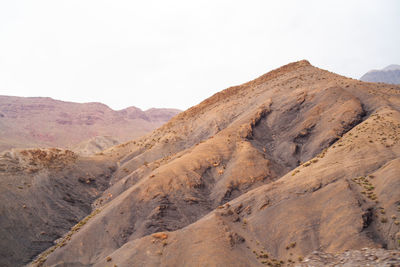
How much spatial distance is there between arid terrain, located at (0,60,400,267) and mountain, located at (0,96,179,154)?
75.6m

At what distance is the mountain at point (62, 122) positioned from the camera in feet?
402

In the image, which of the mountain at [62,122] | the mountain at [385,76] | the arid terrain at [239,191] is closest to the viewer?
the arid terrain at [239,191]

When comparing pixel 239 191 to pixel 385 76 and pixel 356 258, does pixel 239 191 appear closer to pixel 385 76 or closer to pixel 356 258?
pixel 356 258

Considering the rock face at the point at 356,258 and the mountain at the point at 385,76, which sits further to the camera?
the mountain at the point at 385,76

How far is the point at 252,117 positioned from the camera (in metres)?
38.8

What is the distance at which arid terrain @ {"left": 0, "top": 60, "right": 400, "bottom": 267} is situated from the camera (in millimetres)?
18484

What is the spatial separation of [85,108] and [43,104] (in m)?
21.1

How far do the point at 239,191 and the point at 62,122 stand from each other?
134720 millimetres

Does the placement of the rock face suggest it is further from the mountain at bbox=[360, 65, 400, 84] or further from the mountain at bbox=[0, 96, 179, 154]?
the mountain at bbox=[360, 65, 400, 84]

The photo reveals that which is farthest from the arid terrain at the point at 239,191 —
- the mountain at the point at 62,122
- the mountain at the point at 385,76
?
the mountain at the point at 385,76

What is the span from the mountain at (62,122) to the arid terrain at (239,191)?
2978 inches

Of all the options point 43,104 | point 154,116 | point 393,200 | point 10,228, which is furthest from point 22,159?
point 154,116

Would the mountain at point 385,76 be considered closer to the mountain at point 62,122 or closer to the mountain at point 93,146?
the mountain at point 62,122

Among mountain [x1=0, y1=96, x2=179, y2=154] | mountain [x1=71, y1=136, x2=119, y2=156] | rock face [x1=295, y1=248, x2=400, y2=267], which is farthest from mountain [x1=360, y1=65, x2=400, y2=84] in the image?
rock face [x1=295, y1=248, x2=400, y2=267]
